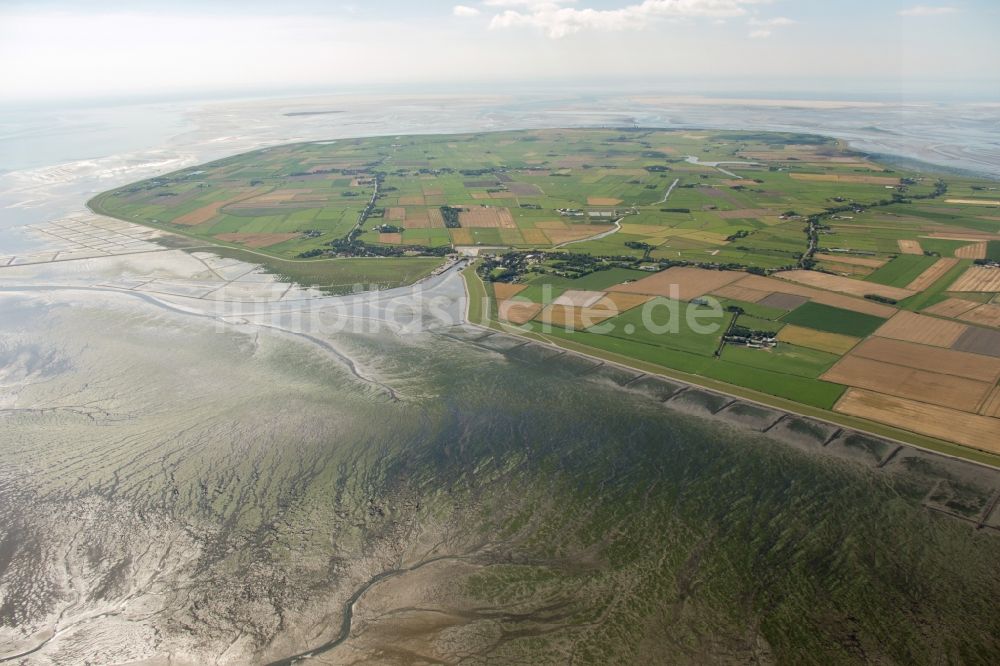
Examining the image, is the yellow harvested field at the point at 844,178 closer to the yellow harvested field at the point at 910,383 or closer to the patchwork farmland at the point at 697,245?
the patchwork farmland at the point at 697,245

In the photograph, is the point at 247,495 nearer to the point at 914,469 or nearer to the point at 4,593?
the point at 4,593

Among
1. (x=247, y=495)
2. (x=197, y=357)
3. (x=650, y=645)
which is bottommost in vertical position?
(x=650, y=645)

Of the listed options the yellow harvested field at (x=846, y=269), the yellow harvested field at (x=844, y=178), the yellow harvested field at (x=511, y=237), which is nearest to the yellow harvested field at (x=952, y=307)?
the yellow harvested field at (x=846, y=269)

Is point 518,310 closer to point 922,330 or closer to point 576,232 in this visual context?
point 576,232

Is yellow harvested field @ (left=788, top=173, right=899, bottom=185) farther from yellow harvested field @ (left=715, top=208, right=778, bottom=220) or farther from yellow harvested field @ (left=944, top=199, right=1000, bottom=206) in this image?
yellow harvested field @ (left=715, top=208, right=778, bottom=220)

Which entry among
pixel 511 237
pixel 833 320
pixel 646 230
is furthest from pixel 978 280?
pixel 511 237

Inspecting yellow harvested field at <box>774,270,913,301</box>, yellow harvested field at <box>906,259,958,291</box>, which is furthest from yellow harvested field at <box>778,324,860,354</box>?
yellow harvested field at <box>906,259,958,291</box>

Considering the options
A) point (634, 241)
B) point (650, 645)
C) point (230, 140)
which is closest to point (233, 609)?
point (650, 645)
